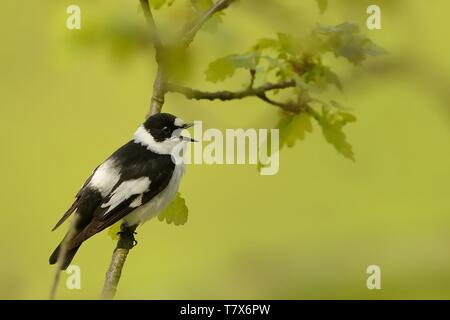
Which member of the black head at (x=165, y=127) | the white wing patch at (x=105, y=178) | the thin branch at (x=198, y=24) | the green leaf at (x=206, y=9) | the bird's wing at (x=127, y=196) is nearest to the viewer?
the thin branch at (x=198, y=24)

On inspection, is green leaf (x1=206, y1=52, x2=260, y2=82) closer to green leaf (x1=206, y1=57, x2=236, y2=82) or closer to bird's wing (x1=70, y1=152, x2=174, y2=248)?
green leaf (x1=206, y1=57, x2=236, y2=82)

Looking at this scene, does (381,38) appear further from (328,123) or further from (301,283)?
(301,283)

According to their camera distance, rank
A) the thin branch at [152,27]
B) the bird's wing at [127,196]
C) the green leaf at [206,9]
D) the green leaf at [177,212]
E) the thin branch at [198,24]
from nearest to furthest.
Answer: the thin branch at [152,27] → the thin branch at [198,24] → the green leaf at [206,9] → the green leaf at [177,212] → the bird's wing at [127,196]

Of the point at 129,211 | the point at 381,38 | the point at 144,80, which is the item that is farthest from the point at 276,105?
the point at 144,80

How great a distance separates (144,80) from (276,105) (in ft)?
10.3

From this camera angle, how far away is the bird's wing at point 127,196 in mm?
2564

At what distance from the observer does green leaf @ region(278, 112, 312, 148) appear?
6.93 ft

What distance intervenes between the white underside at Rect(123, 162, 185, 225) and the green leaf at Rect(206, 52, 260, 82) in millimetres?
734

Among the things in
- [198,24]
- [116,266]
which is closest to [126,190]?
[116,266]

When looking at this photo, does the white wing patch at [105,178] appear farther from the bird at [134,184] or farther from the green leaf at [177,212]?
the green leaf at [177,212]

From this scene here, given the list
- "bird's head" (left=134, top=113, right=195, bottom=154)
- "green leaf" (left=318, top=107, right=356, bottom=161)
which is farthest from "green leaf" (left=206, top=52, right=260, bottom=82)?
"bird's head" (left=134, top=113, right=195, bottom=154)

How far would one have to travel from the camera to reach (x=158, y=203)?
9.02ft

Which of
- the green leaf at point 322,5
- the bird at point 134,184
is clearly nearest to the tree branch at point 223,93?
the green leaf at point 322,5

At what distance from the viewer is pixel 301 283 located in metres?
1.02
